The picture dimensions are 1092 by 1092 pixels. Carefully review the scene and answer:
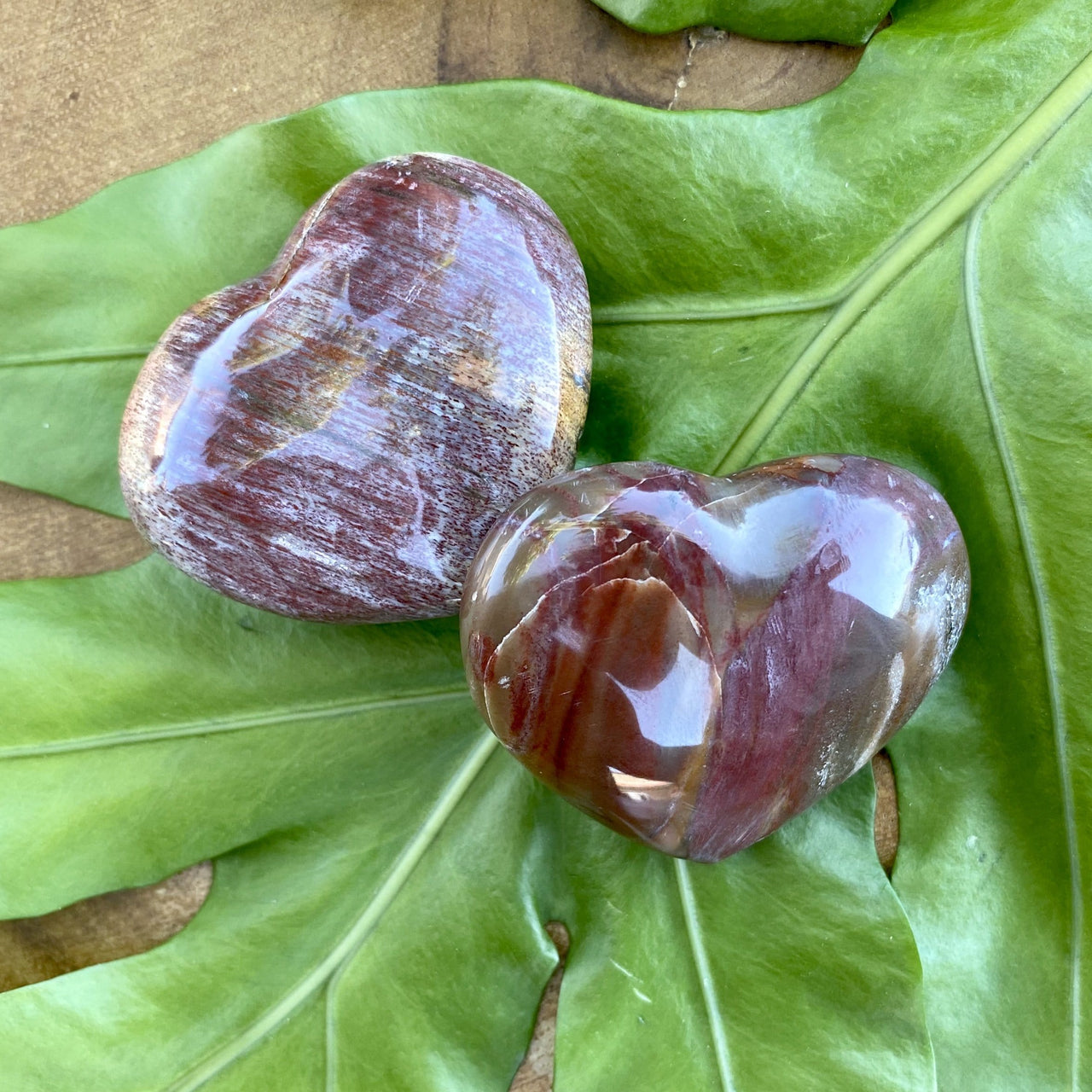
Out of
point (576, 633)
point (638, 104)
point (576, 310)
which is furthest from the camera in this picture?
point (638, 104)

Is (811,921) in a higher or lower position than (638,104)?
lower

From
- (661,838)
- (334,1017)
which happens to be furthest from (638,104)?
(334,1017)

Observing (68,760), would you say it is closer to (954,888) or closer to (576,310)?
(576,310)

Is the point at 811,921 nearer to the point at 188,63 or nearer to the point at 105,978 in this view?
the point at 105,978

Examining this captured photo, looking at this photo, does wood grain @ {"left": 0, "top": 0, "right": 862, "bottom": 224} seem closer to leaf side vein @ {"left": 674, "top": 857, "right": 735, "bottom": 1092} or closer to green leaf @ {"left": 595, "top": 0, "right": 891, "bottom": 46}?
green leaf @ {"left": 595, "top": 0, "right": 891, "bottom": 46}

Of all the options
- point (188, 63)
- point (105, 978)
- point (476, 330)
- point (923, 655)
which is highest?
point (188, 63)

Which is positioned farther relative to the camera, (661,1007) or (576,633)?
(661,1007)

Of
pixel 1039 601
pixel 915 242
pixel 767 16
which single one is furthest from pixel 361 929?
pixel 767 16

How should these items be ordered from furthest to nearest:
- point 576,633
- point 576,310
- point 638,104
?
point 638,104
point 576,310
point 576,633
